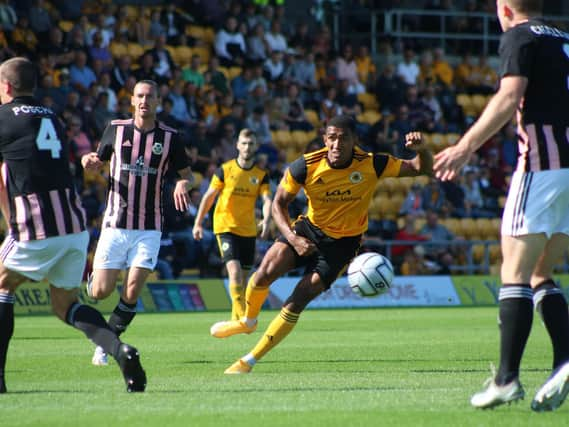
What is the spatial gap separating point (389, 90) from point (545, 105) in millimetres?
21703

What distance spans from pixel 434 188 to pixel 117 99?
25.8 feet

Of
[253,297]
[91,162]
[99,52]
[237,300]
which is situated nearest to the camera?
[91,162]

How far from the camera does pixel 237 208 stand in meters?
15.7

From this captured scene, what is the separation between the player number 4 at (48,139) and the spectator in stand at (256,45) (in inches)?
733

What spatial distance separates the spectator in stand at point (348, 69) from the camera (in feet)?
92.2

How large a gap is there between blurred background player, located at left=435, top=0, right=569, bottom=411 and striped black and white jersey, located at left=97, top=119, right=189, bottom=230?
167 inches

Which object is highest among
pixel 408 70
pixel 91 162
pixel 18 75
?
pixel 18 75

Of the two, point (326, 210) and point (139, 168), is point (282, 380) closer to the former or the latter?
point (326, 210)

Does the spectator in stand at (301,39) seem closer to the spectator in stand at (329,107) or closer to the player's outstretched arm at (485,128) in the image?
the spectator in stand at (329,107)

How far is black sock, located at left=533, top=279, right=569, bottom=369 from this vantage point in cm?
703

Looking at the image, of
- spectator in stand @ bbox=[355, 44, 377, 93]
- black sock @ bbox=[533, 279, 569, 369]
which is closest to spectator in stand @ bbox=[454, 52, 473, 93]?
spectator in stand @ bbox=[355, 44, 377, 93]

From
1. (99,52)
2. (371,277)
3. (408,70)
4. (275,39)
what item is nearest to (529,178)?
(371,277)

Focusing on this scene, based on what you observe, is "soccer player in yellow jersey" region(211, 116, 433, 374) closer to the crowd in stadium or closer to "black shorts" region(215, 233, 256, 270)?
"black shorts" region(215, 233, 256, 270)

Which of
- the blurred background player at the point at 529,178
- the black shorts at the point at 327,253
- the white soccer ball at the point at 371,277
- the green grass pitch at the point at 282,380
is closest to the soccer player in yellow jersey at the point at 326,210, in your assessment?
the black shorts at the point at 327,253
